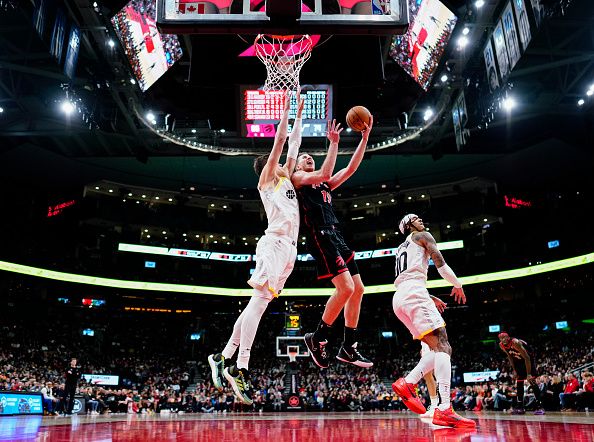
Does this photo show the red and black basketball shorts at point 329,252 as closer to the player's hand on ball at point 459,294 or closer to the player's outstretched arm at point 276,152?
the player's outstretched arm at point 276,152

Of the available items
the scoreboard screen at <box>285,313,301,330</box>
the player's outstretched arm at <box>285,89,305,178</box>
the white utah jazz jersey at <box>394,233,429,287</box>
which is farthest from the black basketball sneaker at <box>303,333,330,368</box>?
the scoreboard screen at <box>285,313,301,330</box>

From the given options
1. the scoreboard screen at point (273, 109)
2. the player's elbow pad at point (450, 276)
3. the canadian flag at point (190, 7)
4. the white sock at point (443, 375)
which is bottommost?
the white sock at point (443, 375)

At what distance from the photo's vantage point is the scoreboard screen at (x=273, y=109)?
13.0 metres

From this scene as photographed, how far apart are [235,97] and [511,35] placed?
22.2ft

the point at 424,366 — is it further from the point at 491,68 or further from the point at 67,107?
the point at 67,107

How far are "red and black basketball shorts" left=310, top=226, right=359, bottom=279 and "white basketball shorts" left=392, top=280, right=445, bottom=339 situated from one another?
1.09 metres

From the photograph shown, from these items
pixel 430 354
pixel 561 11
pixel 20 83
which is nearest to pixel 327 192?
pixel 430 354

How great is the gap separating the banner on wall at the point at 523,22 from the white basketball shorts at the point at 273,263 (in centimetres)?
915

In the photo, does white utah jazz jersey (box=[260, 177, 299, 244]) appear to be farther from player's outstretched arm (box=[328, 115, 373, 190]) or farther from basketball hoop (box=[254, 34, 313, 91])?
basketball hoop (box=[254, 34, 313, 91])

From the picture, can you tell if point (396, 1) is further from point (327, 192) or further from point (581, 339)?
point (581, 339)

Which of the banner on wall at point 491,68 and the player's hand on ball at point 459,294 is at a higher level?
the banner on wall at point 491,68

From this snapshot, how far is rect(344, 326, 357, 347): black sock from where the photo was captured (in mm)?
5531

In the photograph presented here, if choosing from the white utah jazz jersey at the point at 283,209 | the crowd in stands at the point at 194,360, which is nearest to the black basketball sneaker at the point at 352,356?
the white utah jazz jersey at the point at 283,209

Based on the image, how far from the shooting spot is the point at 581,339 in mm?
26312
